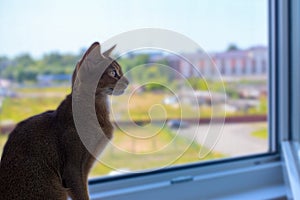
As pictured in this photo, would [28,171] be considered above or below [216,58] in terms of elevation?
below

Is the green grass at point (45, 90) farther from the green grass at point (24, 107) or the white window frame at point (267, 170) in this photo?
the white window frame at point (267, 170)

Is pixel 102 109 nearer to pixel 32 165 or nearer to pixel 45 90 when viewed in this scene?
pixel 32 165

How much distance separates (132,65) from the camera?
763mm

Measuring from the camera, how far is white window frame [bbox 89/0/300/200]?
83cm

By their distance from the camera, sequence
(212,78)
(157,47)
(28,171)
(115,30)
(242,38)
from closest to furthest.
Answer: (28,171)
(157,47)
(115,30)
(212,78)
(242,38)

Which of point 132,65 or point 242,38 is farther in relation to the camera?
point 242,38

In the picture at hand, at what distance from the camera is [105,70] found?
1.82 ft

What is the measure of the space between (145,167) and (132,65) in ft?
0.93

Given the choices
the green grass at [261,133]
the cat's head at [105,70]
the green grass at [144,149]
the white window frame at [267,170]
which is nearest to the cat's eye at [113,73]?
the cat's head at [105,70]

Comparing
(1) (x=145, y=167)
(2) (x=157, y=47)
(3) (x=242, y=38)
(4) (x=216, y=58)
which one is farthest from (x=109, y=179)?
(3) (x=242, y=38)

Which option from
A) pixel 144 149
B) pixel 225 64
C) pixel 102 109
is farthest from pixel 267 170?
pixel 102 109

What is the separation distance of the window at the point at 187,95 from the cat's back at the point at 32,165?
11 centimetres

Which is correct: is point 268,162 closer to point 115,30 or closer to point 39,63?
point 115,30

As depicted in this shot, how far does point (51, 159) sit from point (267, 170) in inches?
29.7
